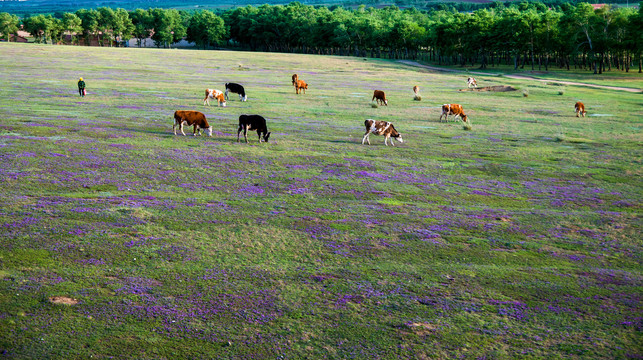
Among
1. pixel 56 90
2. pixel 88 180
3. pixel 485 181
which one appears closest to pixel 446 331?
pixel 485 181

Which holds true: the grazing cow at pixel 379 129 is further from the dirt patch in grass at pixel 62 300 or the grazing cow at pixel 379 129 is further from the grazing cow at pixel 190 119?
the dirt patch in grass at pixel 62 300

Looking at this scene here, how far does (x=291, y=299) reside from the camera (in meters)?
12.7

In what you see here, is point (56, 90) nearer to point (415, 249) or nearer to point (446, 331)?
point (415, 249)

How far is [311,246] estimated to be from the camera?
52.2 feet

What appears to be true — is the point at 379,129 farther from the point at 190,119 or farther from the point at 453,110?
the point at 453,110

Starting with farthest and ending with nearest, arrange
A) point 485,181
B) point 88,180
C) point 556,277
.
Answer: point 485,181 → point 88,180 → point 556,277

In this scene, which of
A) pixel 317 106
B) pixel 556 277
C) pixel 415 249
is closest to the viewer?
pixel 556 277

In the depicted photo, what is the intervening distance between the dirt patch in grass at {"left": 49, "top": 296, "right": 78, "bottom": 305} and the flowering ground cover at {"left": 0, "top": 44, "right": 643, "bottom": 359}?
6 centimetres

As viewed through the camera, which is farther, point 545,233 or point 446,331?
point 545,233

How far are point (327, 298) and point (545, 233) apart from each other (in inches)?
338

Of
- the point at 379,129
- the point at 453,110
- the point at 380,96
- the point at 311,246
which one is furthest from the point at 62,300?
the point at 380,96

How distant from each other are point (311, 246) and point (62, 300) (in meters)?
6.59

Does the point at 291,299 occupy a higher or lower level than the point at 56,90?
lower

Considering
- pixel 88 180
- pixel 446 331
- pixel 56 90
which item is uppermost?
pixel 56 90
